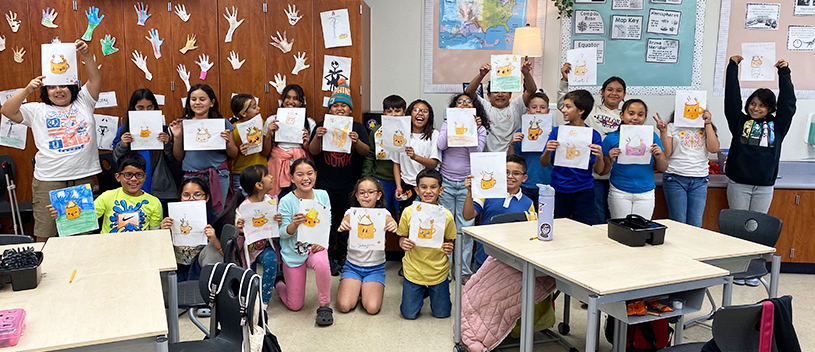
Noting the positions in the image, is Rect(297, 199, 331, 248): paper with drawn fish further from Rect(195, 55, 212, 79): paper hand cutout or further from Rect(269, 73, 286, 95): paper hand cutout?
Rect(195, 55, 212, 79): paper hand cutout

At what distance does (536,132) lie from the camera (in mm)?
4160

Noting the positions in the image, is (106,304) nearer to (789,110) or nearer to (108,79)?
(108,79)

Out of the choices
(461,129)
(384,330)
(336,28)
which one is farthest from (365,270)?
(336,28)

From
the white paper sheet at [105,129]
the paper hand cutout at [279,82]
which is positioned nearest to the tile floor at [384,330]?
the paper hand cutout at [279,82]

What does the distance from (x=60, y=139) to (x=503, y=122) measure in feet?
10.5

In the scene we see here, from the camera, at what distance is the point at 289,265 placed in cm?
373

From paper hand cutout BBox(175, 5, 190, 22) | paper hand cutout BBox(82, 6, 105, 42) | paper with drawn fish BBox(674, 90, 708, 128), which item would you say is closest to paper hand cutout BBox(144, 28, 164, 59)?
paper hand cutout BBox(175, 5, 190, 22)

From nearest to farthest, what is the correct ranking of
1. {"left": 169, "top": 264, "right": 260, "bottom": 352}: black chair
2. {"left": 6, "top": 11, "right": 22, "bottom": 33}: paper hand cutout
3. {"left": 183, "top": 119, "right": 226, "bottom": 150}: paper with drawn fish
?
{"left": 169, "top": 264, "right": 260, "bottom": 352}: black chair
{"left": 183, "top": 119, "right": 226, "bottom": 150}: paper with drawn fish
{"left": 6, "top": 11, "right": 22, "bottom": 33}: paper hand cutout

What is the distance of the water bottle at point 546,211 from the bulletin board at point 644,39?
2996mm

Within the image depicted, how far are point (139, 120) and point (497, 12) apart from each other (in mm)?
3418

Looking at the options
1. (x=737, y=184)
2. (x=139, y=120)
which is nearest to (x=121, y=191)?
(x=139, y=120)

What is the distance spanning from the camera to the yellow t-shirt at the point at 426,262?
11.7 feet

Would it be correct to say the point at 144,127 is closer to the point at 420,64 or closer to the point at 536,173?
the point at 420,64

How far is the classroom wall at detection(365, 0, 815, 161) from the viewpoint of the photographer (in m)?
5.44
